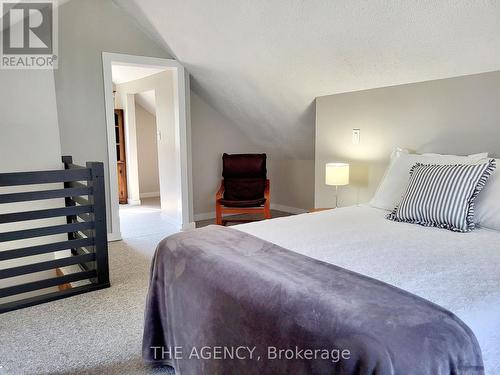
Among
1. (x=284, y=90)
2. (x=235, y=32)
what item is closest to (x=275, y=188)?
(x=284, y=90)

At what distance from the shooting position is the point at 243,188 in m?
4.76

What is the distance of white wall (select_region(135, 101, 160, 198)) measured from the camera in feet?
22.3

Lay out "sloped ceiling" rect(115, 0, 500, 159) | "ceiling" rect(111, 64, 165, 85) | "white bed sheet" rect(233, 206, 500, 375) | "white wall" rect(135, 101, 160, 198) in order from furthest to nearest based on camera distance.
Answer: "white wall" rect(135, 101, 160, 198)
"ceiling" rect(111, 64, 165, 85)
"sloped ceiling" rect(115, 0, 500, 159)
"white bed sheet" rect(233, 206, 500, 375)

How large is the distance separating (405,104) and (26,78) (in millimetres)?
3265

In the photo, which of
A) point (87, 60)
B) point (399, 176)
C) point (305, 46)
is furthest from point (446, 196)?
point (87, 60)

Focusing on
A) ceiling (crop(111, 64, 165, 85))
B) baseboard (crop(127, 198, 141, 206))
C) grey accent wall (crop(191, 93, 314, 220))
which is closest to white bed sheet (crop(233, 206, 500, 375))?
grey accent wall (crop(191, 93, 314, 220))

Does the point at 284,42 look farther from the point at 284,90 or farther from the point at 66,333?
the point at 66,333

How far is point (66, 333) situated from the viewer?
2199 millimetres

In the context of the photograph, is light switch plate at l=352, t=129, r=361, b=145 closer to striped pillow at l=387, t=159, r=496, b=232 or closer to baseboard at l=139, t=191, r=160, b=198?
striped pillow at l=387, t=159, r=496, b=232

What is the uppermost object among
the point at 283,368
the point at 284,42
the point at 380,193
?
the point at 284,42

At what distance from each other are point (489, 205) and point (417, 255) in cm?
79

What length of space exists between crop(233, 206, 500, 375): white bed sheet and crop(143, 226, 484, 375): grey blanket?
0.12 m

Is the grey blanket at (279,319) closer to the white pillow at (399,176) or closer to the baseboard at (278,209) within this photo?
the white pillow at (399,176)

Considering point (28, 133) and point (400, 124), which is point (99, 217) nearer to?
point (28, 133)
